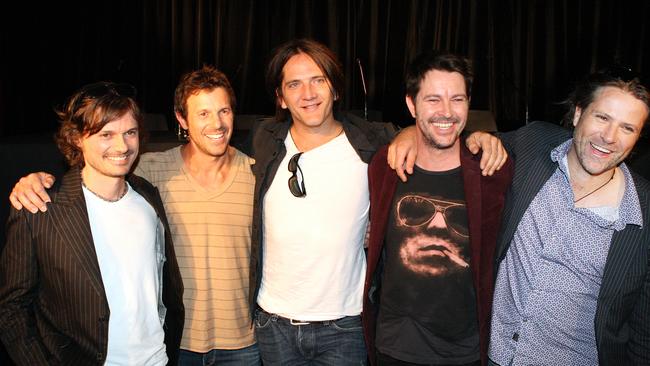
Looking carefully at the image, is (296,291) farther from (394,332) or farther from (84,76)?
(84,76)

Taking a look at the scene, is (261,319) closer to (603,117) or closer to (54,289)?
(54,289)

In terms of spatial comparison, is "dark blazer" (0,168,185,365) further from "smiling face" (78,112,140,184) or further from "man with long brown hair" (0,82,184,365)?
"smiling face" (78,112,140,184)

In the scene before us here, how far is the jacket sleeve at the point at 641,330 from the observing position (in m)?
1.84

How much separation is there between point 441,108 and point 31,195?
1.36 metres

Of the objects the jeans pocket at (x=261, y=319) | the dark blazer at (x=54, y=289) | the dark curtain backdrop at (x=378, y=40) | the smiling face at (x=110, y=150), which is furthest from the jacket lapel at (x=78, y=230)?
the dark curtain backdrop at (x=378, y=40)

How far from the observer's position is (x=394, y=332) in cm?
199

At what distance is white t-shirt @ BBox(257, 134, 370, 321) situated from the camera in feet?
6.73

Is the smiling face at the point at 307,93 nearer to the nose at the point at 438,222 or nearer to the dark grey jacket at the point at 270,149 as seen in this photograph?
the dark grey jacket at the point at 270,149

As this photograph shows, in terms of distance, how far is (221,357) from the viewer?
2119 mm

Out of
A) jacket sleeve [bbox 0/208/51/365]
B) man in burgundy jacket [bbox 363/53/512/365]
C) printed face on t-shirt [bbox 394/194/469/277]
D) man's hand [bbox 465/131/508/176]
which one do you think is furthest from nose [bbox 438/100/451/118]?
jacket sleeve [bbox 0/208/51/365]

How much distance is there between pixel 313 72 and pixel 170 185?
2.24ft

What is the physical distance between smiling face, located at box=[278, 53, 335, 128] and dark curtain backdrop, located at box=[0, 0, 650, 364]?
5.39 m

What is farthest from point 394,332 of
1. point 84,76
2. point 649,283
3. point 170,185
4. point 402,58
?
point 84,76

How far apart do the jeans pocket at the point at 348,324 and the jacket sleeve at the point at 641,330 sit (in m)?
0.91
